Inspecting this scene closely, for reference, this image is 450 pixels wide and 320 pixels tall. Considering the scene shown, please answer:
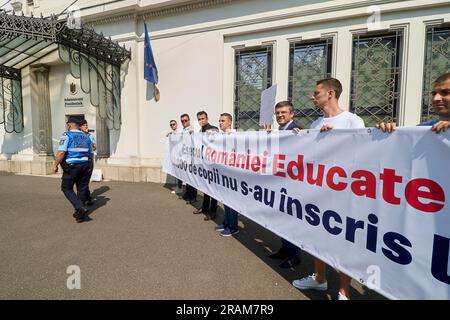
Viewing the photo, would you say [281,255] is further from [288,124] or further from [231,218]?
[288,124]

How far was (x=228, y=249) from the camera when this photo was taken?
10.2ft

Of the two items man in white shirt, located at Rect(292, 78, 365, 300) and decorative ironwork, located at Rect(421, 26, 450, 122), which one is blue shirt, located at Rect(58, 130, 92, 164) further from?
decorative ironwork, located at Rect(421, 26, 450, 122)

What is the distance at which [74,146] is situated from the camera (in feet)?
12.8

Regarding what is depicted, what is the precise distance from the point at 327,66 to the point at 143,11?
576cm

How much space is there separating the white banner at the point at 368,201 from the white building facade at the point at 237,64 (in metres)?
4.27

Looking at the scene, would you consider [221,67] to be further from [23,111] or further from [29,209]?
[23,111]

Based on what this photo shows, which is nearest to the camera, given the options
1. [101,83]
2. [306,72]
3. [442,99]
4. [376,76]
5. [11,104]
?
[442,99]

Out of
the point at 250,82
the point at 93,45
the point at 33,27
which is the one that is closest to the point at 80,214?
the point at 33,27

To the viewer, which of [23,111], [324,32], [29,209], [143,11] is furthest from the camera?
[23,111]

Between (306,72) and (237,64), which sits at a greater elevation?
(237,64)

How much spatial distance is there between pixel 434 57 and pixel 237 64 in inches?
181

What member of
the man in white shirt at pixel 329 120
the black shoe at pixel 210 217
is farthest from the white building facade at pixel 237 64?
the man in white shirt at pixel 329 120

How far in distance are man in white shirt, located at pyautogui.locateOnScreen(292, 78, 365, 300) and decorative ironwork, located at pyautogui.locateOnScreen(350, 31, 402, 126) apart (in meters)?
4.12
